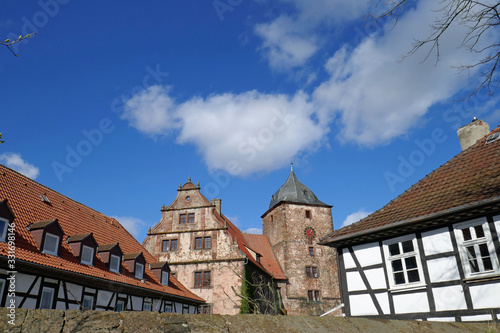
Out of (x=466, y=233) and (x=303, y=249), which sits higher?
(x=303, y=249)

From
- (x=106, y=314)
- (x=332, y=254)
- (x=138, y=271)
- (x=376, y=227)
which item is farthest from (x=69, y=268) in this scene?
(x=332, y=254)

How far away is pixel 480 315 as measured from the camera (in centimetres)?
905

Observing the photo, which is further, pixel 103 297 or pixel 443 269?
pixel 103 297

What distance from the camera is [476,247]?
961 centimetres

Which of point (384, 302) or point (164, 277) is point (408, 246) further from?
point (164, 277)

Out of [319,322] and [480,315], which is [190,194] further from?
[319,322]

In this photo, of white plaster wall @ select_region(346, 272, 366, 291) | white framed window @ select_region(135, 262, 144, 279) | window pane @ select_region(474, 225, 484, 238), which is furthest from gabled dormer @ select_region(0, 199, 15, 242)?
window pane @ select_region(474, 225, 484, 238)

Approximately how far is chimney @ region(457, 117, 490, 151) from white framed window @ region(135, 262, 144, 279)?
16.0 metres

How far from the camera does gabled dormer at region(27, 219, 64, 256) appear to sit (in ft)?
41.4

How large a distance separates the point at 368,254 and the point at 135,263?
10.9 meters

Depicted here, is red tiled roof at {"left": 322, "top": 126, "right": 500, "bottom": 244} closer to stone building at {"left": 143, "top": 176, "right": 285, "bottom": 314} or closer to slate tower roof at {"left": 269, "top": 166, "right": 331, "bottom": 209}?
stone building at {"left": 143, "top": 176, "right": 285, "bottom": 314}

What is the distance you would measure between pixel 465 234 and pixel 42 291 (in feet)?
42.4

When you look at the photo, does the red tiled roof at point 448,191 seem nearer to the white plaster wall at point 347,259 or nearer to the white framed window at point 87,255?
the white plaster wall at point 347,259

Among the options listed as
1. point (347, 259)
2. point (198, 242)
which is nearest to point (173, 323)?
point (347, 259)
